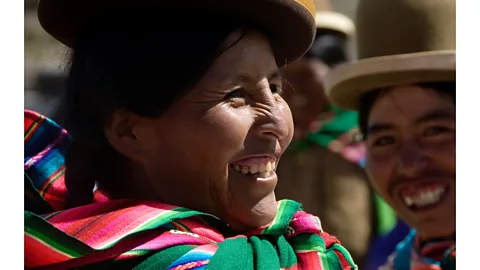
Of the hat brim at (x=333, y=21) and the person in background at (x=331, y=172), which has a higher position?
the hat brim at (x=333, y=21)

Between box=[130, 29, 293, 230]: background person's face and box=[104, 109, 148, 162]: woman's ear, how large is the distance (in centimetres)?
2

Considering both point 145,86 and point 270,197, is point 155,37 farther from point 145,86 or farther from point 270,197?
point 270,197

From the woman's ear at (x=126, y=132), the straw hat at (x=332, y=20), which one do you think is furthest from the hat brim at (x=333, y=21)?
the woman's ear at (x=126, y=132)

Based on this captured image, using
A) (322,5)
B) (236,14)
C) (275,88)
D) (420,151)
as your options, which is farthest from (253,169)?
(322,5)

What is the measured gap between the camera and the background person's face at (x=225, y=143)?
157 centimetres

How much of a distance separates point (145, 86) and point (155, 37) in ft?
0.33

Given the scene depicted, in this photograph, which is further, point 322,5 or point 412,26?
point 322,5

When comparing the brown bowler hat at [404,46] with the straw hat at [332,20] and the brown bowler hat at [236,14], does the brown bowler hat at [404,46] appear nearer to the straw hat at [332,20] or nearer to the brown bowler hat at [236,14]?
the brown bowler hat at [236,14]

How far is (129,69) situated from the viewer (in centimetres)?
157

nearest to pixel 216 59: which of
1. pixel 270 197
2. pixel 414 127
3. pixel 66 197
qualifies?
pixel 270 197

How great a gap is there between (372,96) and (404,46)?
228 millimetres

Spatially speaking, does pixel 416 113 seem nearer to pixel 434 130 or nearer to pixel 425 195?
pixel 434 130

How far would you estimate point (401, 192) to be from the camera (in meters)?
2.69

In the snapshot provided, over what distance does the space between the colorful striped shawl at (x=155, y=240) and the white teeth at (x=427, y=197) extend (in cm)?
97
